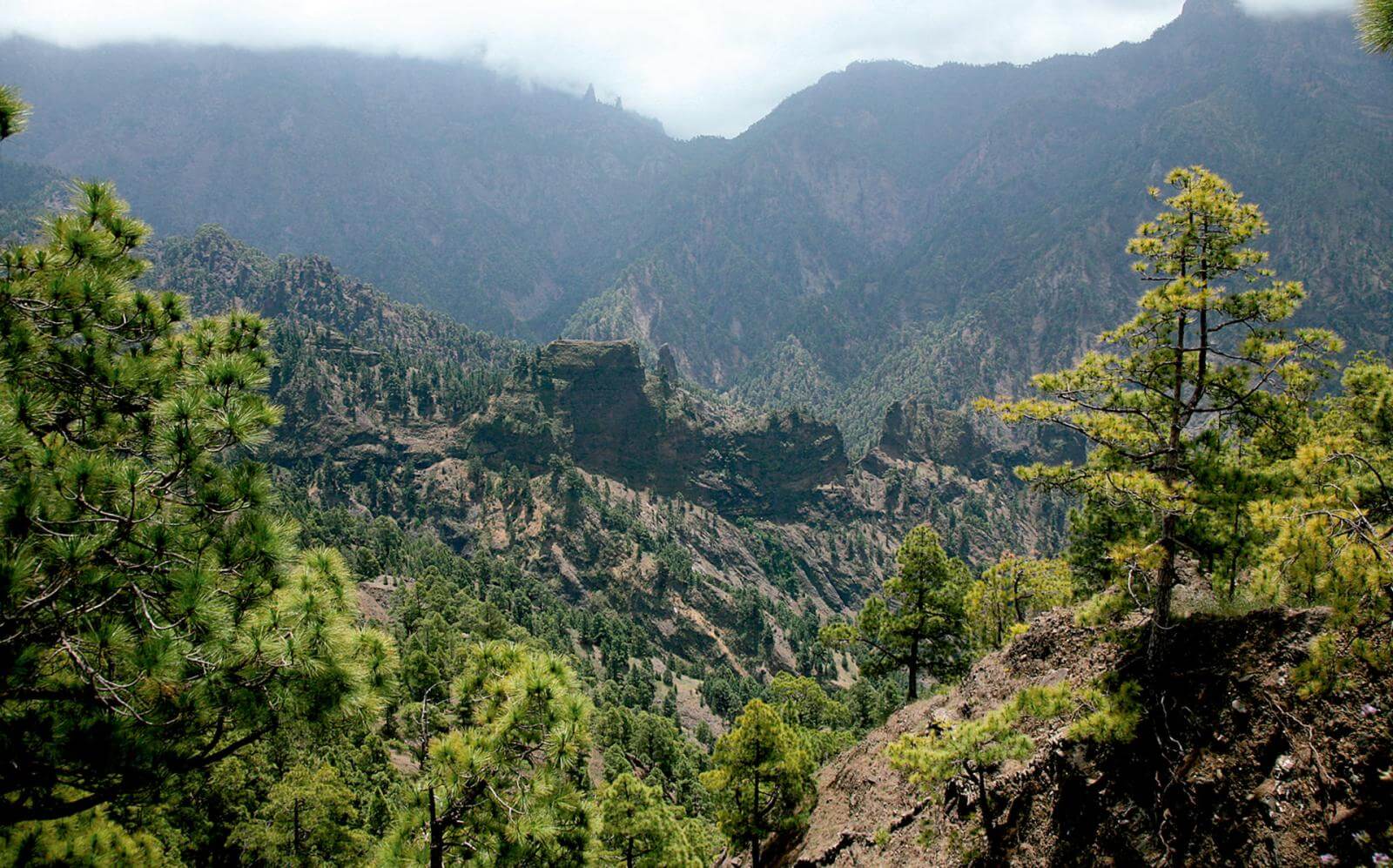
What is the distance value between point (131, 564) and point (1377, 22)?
14.8 metres

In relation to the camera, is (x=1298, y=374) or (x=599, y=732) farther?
(x=599, y=732)

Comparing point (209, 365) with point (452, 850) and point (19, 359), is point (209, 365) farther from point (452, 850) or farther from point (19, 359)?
point (452, 850)

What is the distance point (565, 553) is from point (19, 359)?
5774 inches

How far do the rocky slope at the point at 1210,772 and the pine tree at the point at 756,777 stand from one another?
7.12 metres

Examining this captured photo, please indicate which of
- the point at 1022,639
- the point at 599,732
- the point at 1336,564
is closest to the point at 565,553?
the point at 599,732

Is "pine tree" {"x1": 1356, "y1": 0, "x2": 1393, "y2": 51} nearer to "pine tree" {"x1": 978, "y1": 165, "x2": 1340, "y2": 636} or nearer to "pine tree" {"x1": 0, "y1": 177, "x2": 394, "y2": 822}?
"pine tree" {"x1": 978, "y1": 165, "x2": 1340, "y2": 636}

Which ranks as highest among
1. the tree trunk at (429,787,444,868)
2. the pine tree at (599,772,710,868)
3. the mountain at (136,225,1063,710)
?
the tree trunk at (429,787,444,868)

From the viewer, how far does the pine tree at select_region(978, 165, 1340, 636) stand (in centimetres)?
1097

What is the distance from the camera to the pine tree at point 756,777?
22000 mm

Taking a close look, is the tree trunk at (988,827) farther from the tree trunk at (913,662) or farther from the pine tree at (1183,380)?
the tree trunk at (913,662)

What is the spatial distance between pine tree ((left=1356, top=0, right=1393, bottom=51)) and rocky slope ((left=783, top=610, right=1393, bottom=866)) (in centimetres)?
732

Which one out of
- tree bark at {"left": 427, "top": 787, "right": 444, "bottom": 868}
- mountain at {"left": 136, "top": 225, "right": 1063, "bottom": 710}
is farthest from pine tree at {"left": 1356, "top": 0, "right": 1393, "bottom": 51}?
mountain at {"left": 136, "top": 225, "right": 1063, "bottom": 710}

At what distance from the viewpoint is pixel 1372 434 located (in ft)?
70.7

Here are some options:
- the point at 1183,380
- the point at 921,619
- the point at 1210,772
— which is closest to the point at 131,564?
the point at 1210,772
